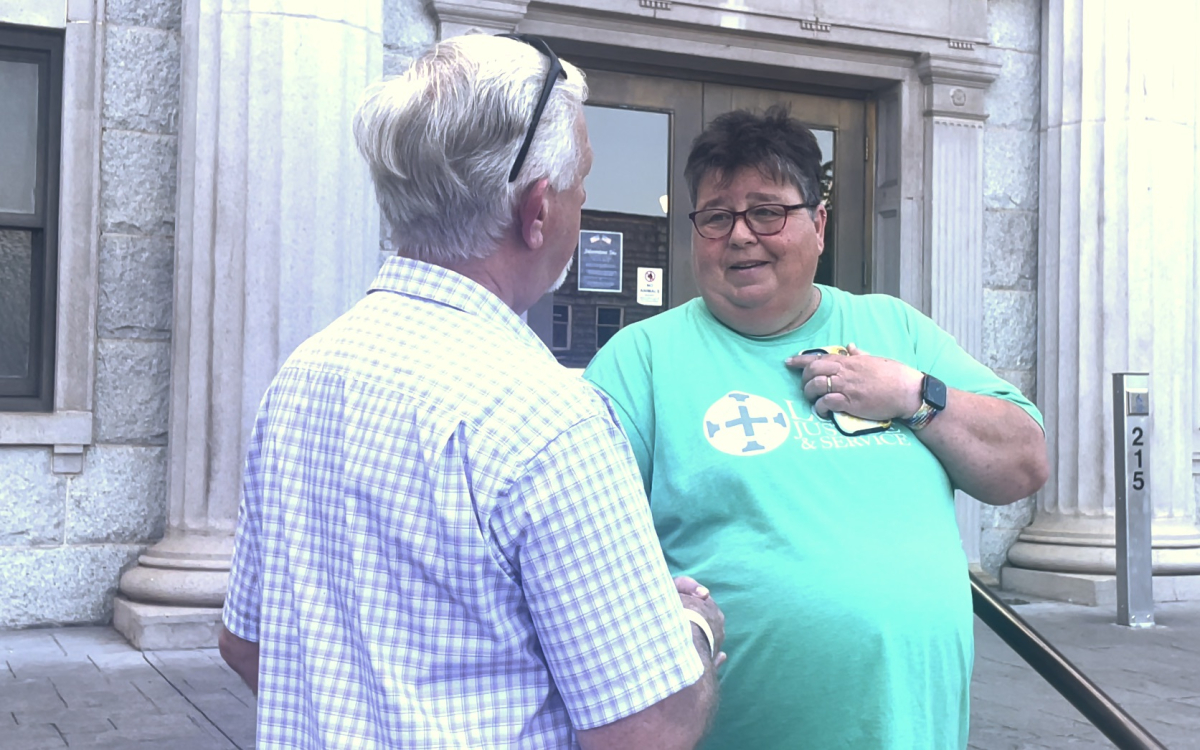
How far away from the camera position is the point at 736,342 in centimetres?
227

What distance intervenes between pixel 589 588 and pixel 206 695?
3.69m

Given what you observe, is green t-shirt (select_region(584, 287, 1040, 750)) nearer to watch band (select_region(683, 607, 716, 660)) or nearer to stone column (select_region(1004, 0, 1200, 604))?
watch band (select_region(683, 607, 716, 660))

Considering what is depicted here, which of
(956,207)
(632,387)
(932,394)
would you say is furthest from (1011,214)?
(632,387)

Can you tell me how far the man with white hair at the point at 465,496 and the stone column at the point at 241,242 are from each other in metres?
4.07

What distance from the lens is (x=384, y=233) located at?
6.09 metres

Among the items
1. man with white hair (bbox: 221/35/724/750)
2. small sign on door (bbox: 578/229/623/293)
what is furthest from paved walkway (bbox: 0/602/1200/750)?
man with white hair (bbox: 221/35/724/750)

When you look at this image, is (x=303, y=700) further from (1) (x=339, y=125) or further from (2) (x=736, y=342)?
(1) (x=339, y=125)

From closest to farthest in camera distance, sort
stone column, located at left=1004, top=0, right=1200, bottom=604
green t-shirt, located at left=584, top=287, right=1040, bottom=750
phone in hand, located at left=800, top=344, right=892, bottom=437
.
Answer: green t-shirt, located at left=584, top=287, right=1040, bottom=750
phone in hand, located at left=800, top=344, right=892, bottom=437
stone column, located at left=1004, top=0, right=1200, bottom=604

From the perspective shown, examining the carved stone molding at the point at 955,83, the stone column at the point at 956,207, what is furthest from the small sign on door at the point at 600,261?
the carved stone molding at the point at 955,83

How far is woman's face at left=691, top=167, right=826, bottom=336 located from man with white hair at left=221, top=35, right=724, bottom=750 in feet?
2.90

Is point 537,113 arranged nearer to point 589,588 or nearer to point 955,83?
point 589,588

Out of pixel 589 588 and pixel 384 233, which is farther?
pixel 384 233

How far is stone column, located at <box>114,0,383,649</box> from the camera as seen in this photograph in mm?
5375

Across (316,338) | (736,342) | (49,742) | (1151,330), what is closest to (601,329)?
(1151,330)
